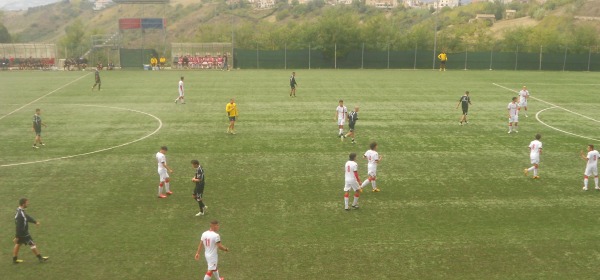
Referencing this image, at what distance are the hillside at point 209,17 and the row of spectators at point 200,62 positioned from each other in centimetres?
2597

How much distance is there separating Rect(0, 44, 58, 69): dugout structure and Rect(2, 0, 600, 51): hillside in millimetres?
28818

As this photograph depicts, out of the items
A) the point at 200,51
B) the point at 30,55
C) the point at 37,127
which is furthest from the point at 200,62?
the point at 37,127

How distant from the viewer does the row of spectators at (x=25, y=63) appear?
211ft

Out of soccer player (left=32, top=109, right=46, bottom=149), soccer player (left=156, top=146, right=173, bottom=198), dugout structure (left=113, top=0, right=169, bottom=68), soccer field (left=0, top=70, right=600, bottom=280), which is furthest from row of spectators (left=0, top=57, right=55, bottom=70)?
soccer player (left=156, top=146, right=173, bottom=198)

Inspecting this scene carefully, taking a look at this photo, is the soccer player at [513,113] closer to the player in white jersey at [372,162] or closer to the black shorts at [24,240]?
the player in white jersey at [372,162]

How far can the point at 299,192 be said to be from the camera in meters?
19.2

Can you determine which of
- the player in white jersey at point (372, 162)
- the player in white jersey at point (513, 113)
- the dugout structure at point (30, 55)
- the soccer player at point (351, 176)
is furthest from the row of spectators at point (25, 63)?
the soccer player at point (351, 176)

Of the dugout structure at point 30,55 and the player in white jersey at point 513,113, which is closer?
the player in white jersey at point 513,113

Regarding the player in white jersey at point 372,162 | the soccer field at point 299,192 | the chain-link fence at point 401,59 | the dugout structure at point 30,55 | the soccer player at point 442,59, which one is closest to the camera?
the soccer field at point 299,192

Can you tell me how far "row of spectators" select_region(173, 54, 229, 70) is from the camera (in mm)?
66688

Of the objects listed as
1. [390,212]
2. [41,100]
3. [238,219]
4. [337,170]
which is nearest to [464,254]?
[390,212]

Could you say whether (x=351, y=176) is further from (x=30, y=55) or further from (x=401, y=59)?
(x=30, y=55)

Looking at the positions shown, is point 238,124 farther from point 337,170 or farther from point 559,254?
point 559,254

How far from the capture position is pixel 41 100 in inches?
1545
